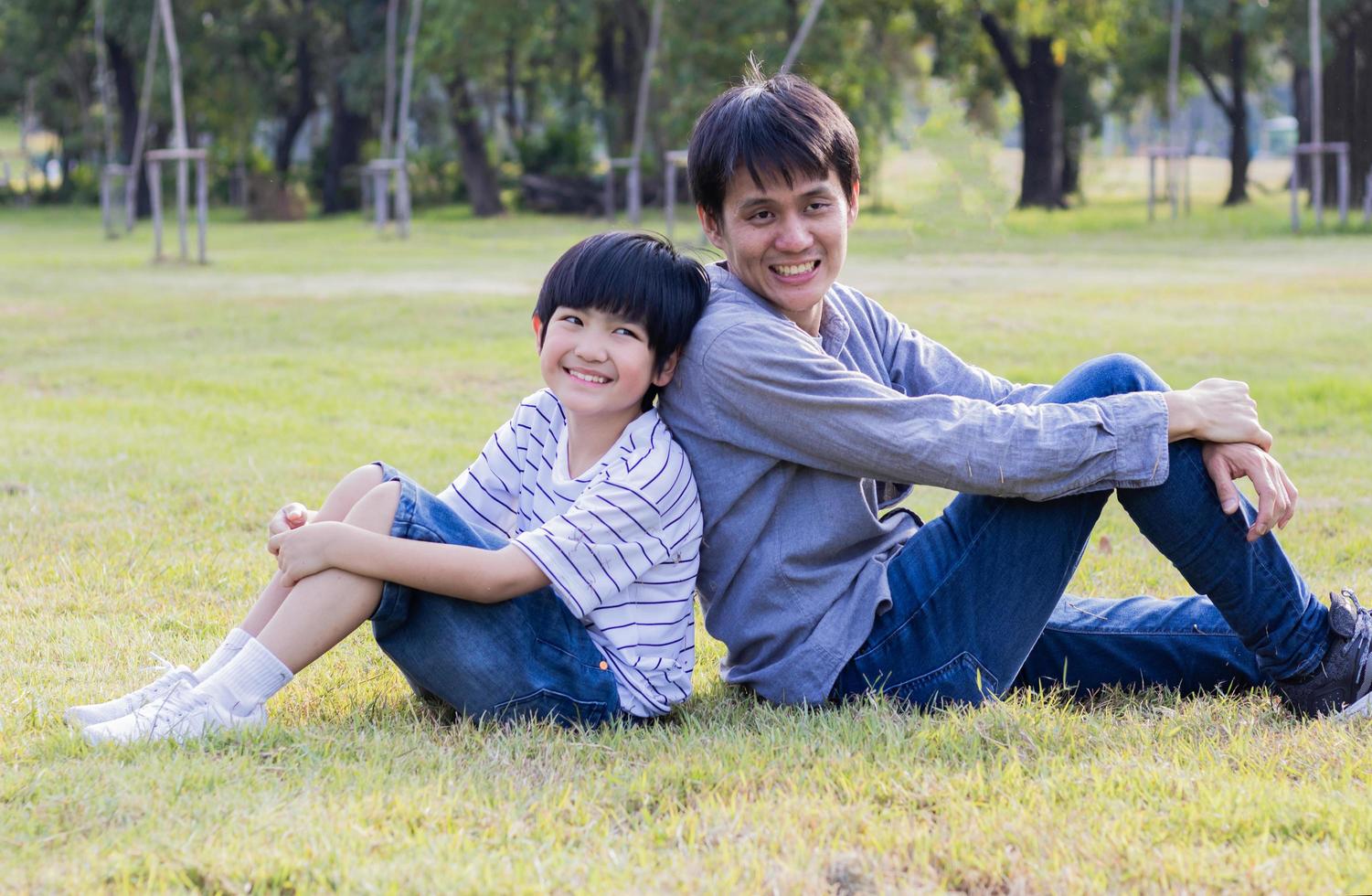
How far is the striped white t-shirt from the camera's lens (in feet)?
9.00

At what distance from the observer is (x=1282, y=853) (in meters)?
2.26

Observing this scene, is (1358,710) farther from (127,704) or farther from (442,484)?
(442,484)

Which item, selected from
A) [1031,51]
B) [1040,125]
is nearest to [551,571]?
[1040,125]

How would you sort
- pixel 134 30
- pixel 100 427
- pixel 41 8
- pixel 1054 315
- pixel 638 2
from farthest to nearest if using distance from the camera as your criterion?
1. pixel 41 8
2. pixel 134 30
3. pixel 638 2
4. pixel 1054 315
5. pixel 100 427

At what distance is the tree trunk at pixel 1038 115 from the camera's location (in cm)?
3022

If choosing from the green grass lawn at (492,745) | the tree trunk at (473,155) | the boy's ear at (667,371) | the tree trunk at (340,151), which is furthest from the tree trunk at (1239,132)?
the boy's ear at (667,371)

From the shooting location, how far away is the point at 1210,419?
2.75 metres

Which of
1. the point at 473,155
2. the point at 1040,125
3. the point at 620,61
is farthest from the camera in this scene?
the point at 620,61

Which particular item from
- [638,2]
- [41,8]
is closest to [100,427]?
[638,2]

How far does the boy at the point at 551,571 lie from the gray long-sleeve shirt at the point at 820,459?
0.26ft

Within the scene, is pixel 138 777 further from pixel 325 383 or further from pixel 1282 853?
pixel 325 383

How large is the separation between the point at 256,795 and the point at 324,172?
A: 35688mm

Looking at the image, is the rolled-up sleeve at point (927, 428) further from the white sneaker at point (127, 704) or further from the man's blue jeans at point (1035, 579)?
the white sneaker at point (127, 704)

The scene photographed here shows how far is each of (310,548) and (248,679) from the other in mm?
298
